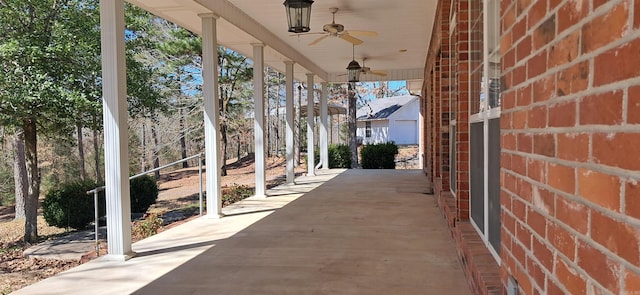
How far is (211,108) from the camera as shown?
582 cm

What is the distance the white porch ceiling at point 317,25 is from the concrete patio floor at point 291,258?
112 inches

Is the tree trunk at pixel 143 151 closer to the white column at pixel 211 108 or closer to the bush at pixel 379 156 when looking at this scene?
the bush at pixel 379 156

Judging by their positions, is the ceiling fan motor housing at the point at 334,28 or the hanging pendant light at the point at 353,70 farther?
the hanging pendant light at the point at 353,70

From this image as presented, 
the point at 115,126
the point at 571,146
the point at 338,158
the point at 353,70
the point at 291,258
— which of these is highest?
the point at 353,70

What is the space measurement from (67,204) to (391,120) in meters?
23.4

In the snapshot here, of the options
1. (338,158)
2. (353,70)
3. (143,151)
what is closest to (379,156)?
(338,158)

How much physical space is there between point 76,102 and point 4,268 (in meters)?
3.26

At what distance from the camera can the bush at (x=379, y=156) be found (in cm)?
1475

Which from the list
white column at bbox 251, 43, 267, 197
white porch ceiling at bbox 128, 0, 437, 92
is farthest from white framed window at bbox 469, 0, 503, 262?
white column at bbox 251, 43, 267, 197

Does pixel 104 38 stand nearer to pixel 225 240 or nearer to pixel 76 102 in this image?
pixel 225 240

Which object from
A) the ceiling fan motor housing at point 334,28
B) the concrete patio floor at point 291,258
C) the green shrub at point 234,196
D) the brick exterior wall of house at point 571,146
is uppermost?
the ceiling fan motor housing at point 334,28

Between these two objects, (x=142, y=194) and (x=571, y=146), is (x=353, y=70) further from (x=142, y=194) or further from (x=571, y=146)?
(x=571, y=146)

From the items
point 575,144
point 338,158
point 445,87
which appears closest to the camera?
point 575,144

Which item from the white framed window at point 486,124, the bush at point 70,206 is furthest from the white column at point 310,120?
the white framed window at point 486,124
